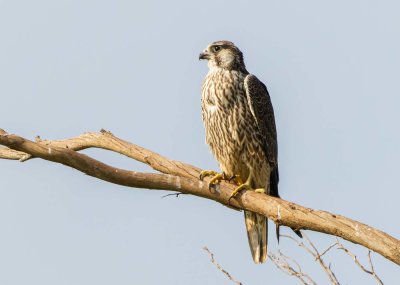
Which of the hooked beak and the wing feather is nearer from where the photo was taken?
the wing feather

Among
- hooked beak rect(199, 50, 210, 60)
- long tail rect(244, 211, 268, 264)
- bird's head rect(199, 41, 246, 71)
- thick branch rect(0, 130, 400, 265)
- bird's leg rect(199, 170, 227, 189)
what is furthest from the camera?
hooked beak rect(199, 50, 210, 60)

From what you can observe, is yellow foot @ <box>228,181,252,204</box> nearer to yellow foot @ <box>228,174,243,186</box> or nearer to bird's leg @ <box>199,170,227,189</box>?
bird's leg @ <box>199,170,227,189</box>

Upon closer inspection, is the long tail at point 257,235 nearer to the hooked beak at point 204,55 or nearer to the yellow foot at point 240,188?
the yellow foot at point 240,188

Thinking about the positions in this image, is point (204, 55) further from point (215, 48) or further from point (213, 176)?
point (213, 176)

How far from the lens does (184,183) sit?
591cm

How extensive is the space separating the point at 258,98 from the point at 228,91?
0.26 meters

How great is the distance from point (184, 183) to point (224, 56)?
5.75 ft

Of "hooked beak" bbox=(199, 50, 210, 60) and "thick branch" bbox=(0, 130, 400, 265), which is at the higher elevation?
"hooked beak" bbox=(199, 50, 210, 60)

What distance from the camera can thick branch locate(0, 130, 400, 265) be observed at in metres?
5.25

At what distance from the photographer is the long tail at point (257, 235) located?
7.11 meters

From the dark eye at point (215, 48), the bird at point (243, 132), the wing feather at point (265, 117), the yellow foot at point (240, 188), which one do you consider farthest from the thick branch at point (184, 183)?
the dark eye at point (215, 48)

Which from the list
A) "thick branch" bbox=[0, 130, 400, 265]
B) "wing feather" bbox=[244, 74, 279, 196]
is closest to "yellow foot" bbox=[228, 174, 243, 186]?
"wing feather" bbox=[244, 74, 279, 196]

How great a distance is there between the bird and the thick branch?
0.33 meters

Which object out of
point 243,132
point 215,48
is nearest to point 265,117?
point 243,132
